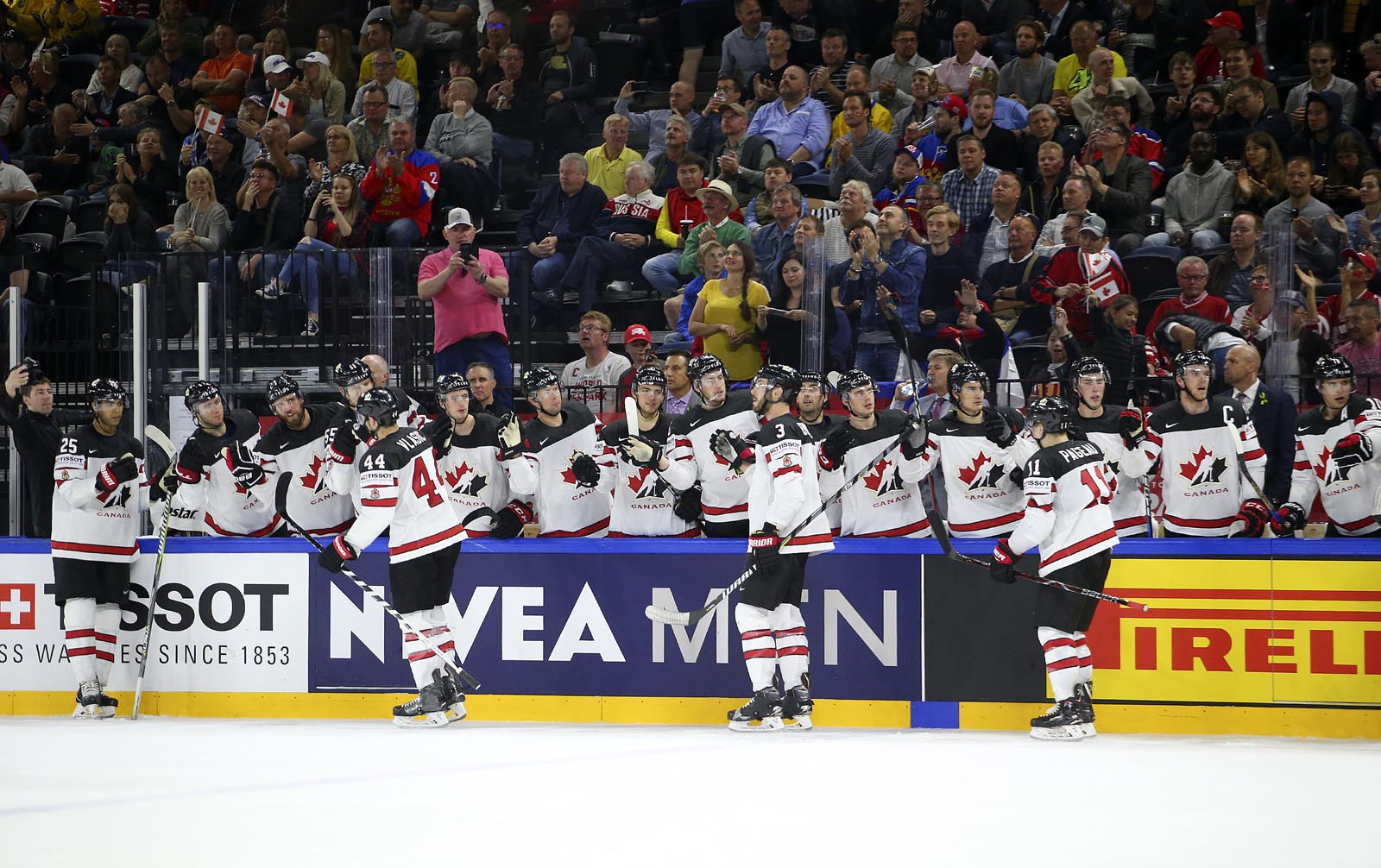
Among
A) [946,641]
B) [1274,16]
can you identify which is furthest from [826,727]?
[1274,16]

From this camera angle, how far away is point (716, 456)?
8305 millimetres

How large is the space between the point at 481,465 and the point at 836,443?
1.93 m

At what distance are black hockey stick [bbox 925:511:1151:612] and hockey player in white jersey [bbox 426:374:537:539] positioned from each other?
2182 mm

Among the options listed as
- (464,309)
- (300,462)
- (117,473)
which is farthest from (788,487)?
(117,473)

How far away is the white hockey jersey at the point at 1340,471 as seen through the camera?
780 centimetres

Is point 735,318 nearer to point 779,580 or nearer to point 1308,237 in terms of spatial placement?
point 779,580

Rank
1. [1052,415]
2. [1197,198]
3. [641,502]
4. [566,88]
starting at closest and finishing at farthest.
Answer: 1. [1052,415]
2. [641,502]
3. [1197,198]
4. [566,88]

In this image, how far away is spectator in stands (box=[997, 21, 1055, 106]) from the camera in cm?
1113

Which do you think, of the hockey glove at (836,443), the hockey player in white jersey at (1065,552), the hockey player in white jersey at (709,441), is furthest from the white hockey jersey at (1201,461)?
the hockey player in white jersey at (709,441)

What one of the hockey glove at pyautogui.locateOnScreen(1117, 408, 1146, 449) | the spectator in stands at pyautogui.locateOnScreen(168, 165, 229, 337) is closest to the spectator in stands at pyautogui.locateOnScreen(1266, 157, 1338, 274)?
the hockey glove at pyautogui.locateOnScreen(1117, 408, 1146, 449)

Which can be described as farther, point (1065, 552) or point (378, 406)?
point (378, 406)

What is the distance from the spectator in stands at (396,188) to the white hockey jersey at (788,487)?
4.09m

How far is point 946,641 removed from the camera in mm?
7777

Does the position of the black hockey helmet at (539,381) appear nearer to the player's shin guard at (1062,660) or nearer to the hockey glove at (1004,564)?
the hockey glove at (1004,564)
